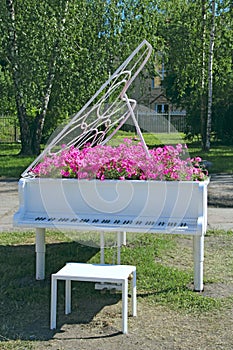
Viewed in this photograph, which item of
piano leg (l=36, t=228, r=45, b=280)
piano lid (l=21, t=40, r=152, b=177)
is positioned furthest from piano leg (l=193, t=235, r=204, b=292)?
piano leg (l=36, t=228, r=45, b=280)

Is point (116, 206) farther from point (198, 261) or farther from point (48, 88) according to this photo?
point (48, 88)

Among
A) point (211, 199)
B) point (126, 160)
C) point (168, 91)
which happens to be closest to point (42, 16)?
point (211, 199)

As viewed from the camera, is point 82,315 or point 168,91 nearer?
point 82,315

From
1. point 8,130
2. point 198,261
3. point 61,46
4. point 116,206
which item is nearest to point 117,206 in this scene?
point 116,206

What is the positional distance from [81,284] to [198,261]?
115 centimetres

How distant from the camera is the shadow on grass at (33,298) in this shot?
486 centimetres

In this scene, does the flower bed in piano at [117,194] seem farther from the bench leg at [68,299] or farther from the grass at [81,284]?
the grass at [81,284]

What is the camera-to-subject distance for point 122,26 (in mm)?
20984

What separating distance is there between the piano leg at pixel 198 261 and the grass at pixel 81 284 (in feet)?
0.32

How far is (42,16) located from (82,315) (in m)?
14.7

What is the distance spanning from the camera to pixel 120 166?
5.82 metres

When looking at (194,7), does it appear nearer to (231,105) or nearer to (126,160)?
(231,105)

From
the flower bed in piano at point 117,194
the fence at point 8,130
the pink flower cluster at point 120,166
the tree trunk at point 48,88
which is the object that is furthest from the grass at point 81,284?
the fence at point 8,130

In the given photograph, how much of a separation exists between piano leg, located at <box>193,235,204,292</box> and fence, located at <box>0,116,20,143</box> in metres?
24.6
